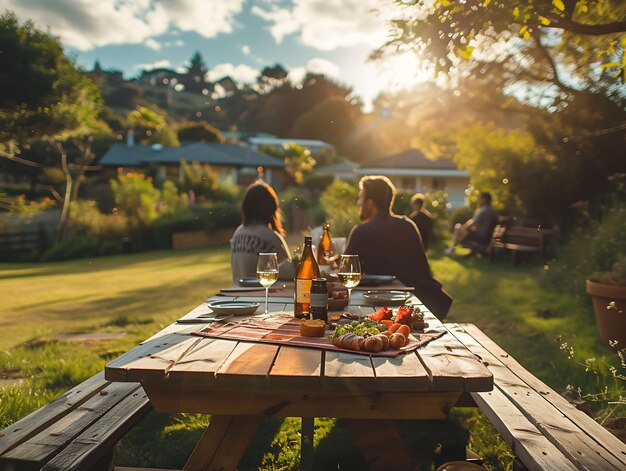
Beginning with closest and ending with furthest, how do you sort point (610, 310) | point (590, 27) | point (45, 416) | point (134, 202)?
1. point (45, 416)
2. point (590, 27)
3. point (610, 310)
4. point (134, 202)

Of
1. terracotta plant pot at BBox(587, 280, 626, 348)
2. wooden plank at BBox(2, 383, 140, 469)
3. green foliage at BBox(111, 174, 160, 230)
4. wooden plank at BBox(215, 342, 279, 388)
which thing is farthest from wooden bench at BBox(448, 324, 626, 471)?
green foliage at BBox(111, 174, 160, 230)

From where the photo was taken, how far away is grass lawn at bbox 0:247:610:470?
346 centimetres

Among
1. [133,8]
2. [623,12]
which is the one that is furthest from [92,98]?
[623,12]

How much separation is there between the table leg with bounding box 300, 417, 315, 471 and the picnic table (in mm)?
255

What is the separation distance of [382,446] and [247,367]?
30.4 inches

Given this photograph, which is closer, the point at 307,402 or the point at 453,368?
the point at 453,368

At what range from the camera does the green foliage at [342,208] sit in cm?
1149

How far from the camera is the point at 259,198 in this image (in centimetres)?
468

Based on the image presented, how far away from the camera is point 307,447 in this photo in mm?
2479

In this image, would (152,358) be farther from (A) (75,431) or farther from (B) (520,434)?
(B) (520,434)

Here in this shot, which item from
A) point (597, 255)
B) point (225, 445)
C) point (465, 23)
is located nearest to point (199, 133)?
point (597, 255)

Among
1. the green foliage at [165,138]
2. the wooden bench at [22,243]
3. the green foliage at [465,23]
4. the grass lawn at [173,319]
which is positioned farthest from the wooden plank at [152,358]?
the green foliage at [165,138]

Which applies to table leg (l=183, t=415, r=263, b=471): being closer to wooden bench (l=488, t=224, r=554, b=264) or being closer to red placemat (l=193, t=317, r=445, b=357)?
red placemat (l=193, t=317, r=445, b=357)

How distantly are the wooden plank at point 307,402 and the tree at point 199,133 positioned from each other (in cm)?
4892
